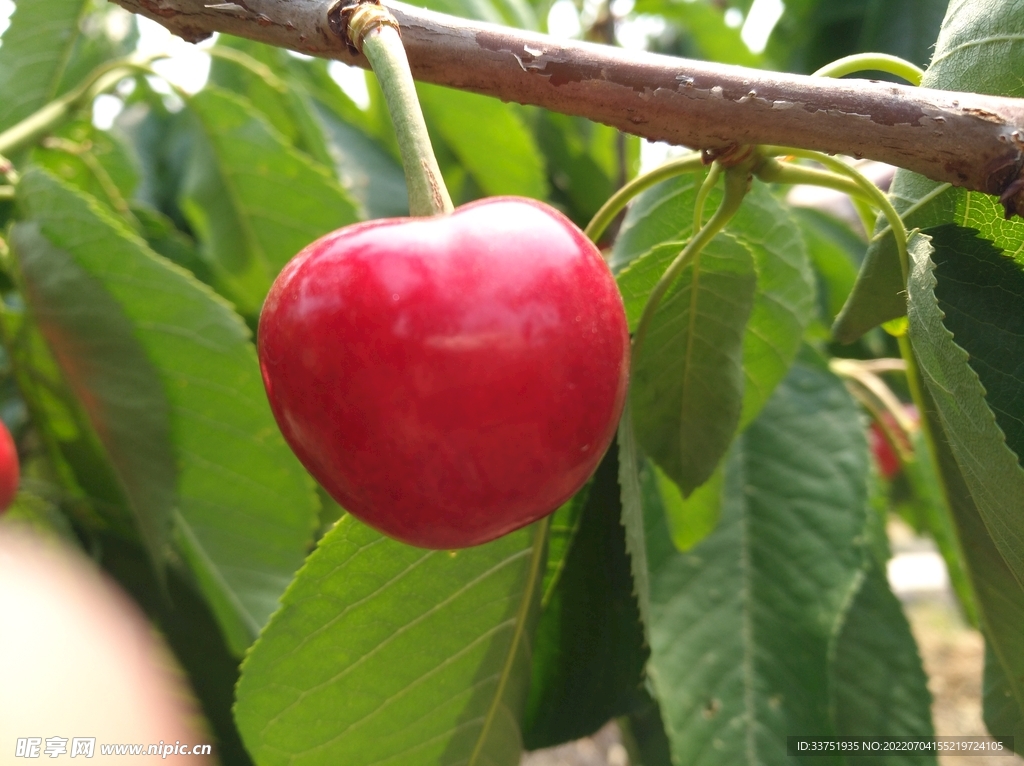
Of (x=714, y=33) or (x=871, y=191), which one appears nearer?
(x=871, y=191)

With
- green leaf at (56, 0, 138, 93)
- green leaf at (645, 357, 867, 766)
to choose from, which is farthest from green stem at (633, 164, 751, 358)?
green leaf at (56, 0, 138, 93)

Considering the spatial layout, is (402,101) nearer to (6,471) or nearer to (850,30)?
(6,471)

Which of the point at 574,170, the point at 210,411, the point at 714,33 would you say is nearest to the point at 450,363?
the point at 210,411

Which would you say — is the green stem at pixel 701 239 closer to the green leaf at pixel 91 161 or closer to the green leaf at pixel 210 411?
the green leaf at pixel 210 411

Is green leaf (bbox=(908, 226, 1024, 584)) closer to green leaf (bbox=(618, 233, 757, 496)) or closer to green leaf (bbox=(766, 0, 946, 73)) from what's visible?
green leaf (bbox=(618, 233, 757, 496))

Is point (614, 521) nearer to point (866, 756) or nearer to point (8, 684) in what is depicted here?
point (866, 756)

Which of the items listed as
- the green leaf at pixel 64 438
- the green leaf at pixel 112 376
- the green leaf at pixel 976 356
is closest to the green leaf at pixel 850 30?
the green leaf at pixel 976 356

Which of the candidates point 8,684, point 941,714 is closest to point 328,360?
point 8,684
